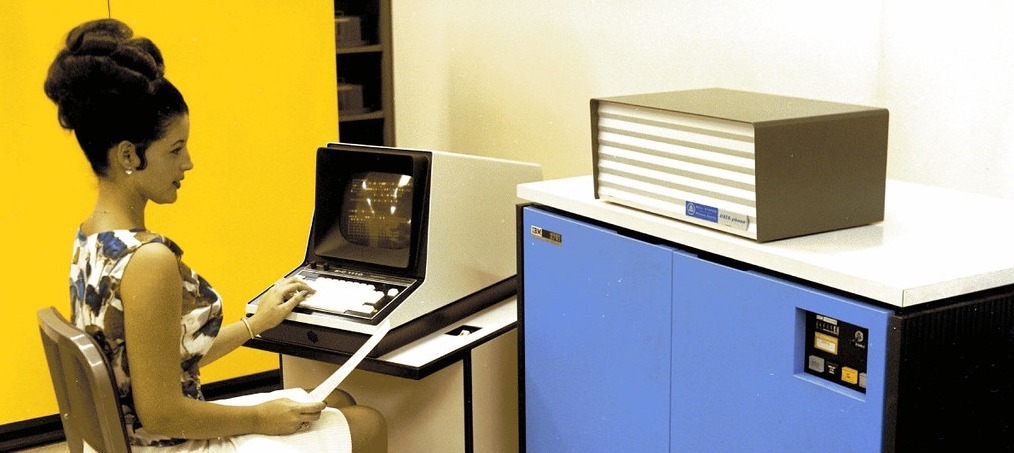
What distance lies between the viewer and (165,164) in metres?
1.62

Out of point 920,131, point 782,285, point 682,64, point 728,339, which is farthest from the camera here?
point 682,64

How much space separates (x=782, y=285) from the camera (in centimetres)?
139

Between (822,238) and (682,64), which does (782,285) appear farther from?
(682,64)

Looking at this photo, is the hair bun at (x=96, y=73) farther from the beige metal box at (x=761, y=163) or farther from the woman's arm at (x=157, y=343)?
the beige metal box at (x=761, y=163)

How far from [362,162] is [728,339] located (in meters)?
1.00

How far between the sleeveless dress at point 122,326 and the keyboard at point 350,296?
25cm

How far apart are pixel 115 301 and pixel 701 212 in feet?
3.04

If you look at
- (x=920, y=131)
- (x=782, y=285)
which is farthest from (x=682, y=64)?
(x=782, y=285)

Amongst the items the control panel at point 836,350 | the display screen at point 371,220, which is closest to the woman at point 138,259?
the display screen at point 371,220

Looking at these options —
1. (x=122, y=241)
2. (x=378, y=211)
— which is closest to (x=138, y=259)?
(x=122, y=241)

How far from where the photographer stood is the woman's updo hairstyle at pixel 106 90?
1.54 m

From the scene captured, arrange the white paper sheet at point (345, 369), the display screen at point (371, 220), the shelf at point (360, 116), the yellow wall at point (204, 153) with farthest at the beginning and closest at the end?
the shelf at point (360, 116) → the yellow wall at point (204, 153) → the display screen at point (371, 220) → the white paper sheet at point (345, 369)

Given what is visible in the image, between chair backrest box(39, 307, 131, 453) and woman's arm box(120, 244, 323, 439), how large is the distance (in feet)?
0.22

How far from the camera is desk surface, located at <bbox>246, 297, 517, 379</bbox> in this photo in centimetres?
195
